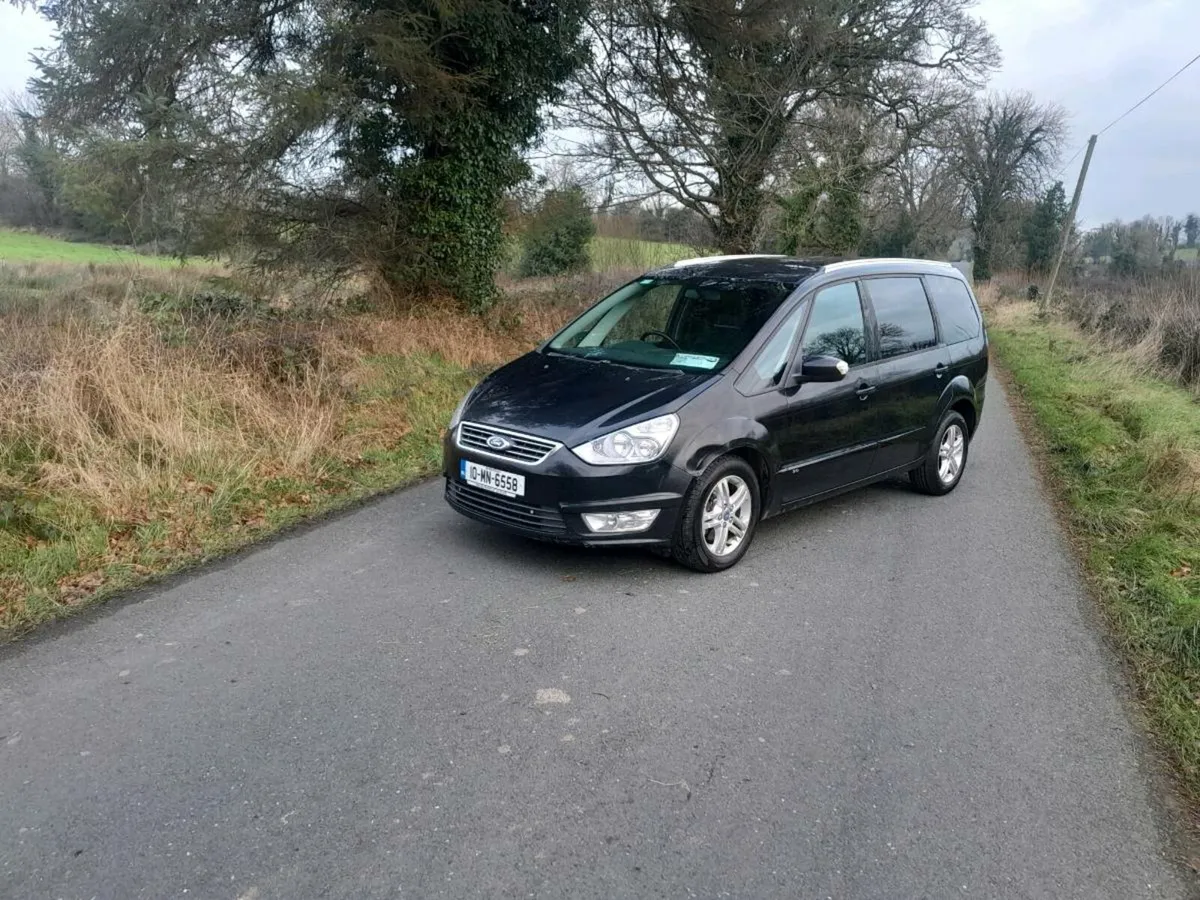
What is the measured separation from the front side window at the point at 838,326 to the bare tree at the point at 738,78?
10.2 meters

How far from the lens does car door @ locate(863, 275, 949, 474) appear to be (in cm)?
643

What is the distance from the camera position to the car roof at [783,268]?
20.3ft

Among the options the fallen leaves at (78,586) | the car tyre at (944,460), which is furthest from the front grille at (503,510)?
the car tyre at (944,460)

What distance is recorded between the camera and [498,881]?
265 centimetres

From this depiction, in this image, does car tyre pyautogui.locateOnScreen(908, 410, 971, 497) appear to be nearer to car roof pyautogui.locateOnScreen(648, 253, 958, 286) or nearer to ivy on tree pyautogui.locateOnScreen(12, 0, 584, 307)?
car roof pyautogui.locateOnScreen(648, 253, 958, 286)

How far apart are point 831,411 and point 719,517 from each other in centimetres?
126

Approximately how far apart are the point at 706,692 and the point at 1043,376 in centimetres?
1360

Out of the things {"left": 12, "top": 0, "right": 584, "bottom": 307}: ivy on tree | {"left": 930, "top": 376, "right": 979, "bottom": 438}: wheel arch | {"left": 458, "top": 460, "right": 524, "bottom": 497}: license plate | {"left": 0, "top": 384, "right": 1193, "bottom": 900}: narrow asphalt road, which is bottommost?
{"left": 0, "top": 384, "right": 1193, "bottom": 900}: narrow asphalt road

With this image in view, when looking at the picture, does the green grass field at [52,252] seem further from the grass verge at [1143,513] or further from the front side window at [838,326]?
the grass verge at [1143,513]

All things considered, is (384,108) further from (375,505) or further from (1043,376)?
(1043,376)

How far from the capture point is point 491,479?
203 inches

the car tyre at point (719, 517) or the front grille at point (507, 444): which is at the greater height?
the front grille at point (507, 444)

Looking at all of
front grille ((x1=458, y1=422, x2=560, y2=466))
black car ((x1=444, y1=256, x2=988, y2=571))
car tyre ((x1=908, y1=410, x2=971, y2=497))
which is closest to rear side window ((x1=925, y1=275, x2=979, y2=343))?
black car ((x1=444, y1=256, x2=988, y2=571))

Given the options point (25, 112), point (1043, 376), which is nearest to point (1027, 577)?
point (1043, 376)
